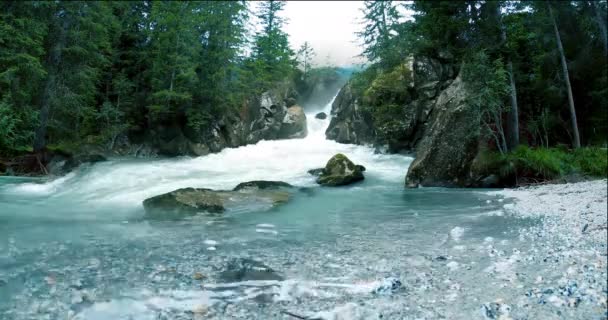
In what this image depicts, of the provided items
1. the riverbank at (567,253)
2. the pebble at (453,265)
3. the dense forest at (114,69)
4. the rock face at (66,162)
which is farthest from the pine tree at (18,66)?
the riverbank at (567,253)

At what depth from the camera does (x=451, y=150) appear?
11977mm

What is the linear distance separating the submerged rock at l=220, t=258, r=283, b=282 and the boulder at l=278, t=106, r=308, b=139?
25354 millimetres

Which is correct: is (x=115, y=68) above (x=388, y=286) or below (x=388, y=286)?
above

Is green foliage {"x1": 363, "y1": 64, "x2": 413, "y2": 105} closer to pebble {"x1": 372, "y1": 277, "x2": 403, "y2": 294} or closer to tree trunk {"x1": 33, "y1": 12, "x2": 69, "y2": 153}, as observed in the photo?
tree trunk {"x1": 33, "y1": 12, "x2": 69, "y2": 153}

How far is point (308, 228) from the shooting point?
254 inches

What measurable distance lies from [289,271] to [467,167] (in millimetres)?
9435

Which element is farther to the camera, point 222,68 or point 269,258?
point 222,68

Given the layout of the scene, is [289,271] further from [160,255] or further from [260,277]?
[160,255]

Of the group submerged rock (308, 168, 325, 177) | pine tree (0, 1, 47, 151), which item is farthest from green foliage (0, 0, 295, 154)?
submerged rock (308, 168, 325, 177)

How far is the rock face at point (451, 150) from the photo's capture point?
38.8 ft

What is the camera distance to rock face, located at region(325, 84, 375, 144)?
2672 centimetres

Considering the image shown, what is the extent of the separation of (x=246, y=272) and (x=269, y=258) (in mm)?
562

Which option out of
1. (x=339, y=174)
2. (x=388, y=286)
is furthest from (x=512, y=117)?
(x=388, y=286)

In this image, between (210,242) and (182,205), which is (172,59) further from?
(210,242)
